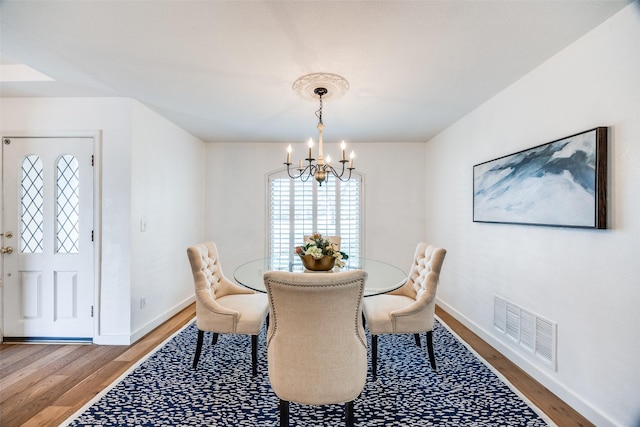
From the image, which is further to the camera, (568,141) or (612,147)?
(568,141)

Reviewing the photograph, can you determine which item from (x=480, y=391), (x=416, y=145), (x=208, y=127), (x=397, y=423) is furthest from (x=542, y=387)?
(x=208, y=127)

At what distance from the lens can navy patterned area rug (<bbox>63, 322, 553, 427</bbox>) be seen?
6.10ft

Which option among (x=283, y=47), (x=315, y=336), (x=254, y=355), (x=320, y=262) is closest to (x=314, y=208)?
(x=320, y=262)

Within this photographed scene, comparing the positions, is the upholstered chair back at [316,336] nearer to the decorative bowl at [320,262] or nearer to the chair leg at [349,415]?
the chair leg at [349,415]

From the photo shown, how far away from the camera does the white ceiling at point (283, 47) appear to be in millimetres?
1656

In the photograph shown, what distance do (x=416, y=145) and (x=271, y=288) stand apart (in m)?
4.03

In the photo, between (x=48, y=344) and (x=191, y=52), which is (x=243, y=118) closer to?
(x=191, y=52)

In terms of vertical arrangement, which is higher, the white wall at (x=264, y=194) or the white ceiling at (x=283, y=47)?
the white ceiling at (x=283, y=47)

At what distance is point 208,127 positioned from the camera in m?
3.99

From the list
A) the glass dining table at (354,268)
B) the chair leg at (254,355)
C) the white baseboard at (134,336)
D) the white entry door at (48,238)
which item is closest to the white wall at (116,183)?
the white baseboard at (134,336)

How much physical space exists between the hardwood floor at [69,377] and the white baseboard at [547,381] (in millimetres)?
38

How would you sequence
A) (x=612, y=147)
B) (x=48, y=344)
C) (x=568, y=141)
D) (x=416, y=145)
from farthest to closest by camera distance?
1. (x=416, y=145)
2. (x=48, y=344)
3. (x=568, y=141)
4. (x=612, y=147)

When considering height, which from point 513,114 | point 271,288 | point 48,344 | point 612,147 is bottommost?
point 48,344

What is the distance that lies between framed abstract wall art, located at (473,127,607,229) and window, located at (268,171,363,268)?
6.99 ft
